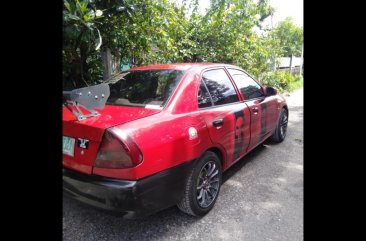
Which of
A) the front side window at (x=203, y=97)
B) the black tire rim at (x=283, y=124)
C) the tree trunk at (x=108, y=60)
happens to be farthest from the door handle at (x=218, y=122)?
the tree trunk at (x=108, y=60)

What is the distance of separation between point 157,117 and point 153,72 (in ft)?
2.98

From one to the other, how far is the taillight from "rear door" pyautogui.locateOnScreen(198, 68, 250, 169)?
0.88 m

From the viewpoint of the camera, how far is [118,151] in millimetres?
2043

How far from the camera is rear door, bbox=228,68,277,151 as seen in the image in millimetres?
3584

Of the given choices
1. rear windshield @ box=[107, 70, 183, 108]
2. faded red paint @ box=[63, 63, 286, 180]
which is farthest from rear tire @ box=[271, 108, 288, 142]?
rear windshield @ box=[107, 70, 183, 108]

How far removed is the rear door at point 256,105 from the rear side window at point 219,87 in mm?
204

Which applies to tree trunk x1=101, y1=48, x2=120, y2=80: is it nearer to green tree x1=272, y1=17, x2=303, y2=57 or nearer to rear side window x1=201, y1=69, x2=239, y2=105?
rear side window x1=201, y1=69, x2=239, y2=105

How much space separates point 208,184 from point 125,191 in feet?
3.35

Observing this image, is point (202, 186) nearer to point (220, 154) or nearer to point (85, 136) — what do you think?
point (220, 154)

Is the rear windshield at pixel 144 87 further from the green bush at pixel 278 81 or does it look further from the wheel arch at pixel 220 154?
the green bush at pixel 278 81

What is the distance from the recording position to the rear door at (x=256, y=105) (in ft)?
11.8
